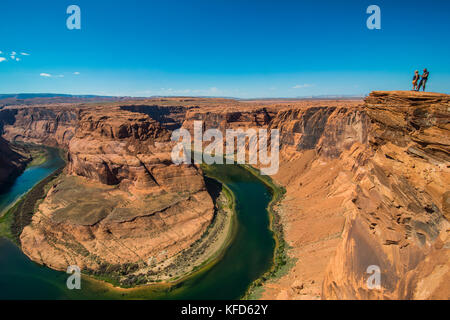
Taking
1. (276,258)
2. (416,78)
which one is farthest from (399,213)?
(276,258)

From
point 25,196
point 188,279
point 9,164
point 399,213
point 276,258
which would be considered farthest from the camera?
point 9,164

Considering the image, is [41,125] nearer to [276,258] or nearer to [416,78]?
[276,258]

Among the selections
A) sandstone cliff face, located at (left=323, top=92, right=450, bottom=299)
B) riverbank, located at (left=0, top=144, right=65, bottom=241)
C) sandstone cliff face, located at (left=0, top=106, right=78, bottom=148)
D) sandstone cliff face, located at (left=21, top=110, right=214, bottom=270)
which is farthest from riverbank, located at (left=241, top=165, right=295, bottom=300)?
sandstone cliff face, located at (left=0, top=106, right=78, bottom=148)

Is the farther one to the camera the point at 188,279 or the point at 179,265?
the point at 179,265

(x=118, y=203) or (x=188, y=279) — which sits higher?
(x=118, y=203)

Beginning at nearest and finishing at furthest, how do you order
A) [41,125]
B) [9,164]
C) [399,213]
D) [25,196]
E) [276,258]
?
[399,213]
[276,258]
[25,196]
[9,164]
[41,125]

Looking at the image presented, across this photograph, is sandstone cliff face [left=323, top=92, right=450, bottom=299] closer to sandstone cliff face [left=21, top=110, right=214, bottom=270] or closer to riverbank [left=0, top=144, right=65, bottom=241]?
sandstone cliff face [left=21, top=110, right=214, bottom=270]

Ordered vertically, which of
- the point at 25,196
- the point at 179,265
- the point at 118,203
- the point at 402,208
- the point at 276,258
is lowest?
the point at 179,265
